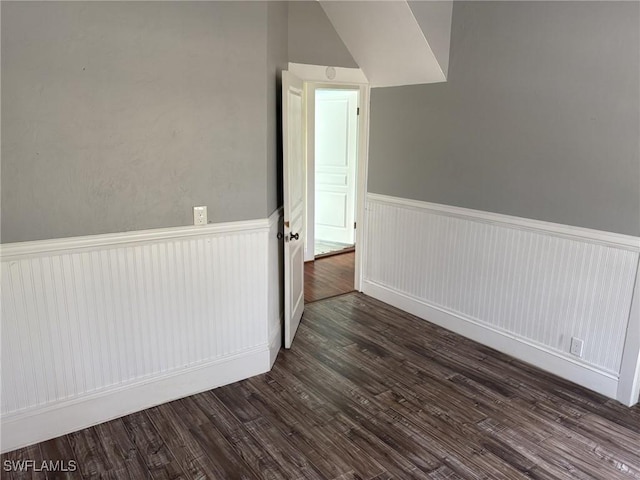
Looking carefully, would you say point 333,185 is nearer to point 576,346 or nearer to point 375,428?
point 576,346

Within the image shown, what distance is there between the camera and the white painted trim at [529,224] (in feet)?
8.89

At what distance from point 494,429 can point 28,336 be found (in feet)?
8.22

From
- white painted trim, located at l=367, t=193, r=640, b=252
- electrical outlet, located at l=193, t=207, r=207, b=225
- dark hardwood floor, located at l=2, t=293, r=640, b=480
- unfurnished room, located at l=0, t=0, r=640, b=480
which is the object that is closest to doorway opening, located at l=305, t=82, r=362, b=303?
white painted trim, located at l=367, t=193, r=640, b=252

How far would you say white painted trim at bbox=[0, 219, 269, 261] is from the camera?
2158 mm

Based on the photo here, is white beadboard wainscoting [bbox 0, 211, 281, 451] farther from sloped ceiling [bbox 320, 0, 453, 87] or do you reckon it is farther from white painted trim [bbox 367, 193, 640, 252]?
sloped ceiling [bbox 320, 0, 453, 87]

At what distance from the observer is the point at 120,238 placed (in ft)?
7.98

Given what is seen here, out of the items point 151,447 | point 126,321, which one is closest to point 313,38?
point 126,321

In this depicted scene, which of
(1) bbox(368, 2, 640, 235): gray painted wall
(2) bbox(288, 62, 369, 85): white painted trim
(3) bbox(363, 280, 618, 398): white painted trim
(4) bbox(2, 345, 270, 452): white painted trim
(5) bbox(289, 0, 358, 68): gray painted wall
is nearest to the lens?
(4) bbox(2, 345, 270, 452): white painted trim

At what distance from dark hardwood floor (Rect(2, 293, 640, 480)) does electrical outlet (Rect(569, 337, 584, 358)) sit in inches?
8.8

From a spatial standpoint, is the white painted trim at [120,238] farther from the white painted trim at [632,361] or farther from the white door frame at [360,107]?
the white painted trim at [632,361]

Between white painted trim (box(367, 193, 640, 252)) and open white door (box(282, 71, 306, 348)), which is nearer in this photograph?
white painted trim (box(367, 193, 640, 252))

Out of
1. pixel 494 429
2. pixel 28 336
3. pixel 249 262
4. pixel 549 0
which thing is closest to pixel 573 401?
pixel 494 429

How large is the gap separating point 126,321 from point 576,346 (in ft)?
9.23

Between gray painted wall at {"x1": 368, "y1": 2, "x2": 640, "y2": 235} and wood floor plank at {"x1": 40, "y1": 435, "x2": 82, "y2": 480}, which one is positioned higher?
gray painted wall at {"x1": 368, "y1": 2, "x2": 640, "y2": 235}
